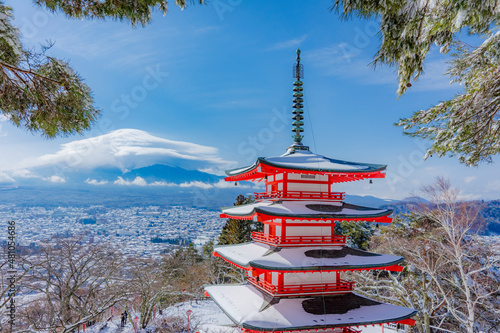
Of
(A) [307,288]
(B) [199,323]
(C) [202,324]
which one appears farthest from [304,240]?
(B) [199,323]

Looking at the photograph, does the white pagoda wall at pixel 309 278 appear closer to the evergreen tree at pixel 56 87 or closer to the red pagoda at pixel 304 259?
the red pagoda at pixel 304 259

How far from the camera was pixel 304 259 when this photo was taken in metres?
9.55

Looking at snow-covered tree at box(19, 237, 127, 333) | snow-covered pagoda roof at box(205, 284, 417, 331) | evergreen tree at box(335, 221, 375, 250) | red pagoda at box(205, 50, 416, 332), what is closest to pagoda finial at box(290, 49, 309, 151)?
red pagoda at box(205, 50, 416, 332)

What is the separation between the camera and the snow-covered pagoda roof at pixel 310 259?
9.11 meters

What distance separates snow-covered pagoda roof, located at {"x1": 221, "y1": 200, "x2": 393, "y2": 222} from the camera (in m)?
9.55

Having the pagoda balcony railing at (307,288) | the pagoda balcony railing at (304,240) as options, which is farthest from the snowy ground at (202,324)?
the pagoda balcony railing at (304,240)

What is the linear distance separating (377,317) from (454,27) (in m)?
9.20

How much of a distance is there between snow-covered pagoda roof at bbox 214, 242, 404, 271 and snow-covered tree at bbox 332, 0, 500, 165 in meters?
5.25

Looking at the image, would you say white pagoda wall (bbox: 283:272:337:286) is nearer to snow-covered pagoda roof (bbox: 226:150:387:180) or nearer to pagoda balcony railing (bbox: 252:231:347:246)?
pagoda balcony railing (bbox: 252:231:347:246)

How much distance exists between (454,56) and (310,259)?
276 inches

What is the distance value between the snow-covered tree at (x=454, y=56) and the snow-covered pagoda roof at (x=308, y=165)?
14.5ft

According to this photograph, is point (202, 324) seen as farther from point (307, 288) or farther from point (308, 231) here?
point (308, 231)

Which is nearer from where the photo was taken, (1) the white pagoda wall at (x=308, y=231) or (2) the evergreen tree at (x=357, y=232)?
(1) the white pagoda wall at (x=308, y=231)

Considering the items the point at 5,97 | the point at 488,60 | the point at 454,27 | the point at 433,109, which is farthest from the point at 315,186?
the point at 5,97
